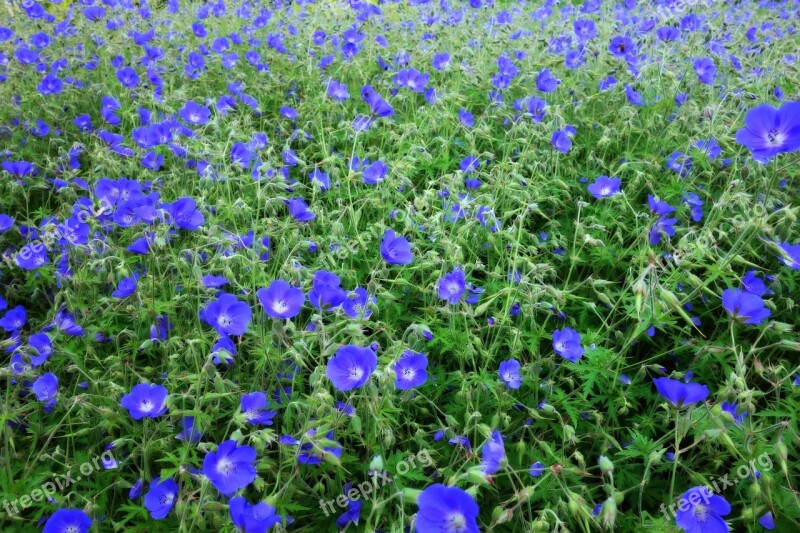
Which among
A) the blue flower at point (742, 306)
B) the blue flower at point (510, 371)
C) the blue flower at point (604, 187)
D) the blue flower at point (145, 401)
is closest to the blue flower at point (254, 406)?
the blue flower at point (145, 401)

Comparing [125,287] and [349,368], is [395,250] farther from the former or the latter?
[125,287]

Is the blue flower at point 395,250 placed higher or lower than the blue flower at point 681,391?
higher

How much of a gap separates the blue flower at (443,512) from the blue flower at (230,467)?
0.57m

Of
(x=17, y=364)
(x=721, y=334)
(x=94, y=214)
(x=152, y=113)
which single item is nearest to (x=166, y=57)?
(x=152, y=113)

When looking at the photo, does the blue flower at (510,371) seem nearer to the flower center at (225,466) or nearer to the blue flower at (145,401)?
the flower center at (225,466)

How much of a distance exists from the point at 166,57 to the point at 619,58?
349cm

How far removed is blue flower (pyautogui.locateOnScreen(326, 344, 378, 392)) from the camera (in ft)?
5.76

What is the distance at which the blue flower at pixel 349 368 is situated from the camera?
176 centimetres

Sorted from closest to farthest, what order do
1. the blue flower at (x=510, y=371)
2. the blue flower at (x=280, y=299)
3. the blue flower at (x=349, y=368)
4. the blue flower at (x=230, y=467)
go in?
the blue flower at (x=230, y=467), the blue flower at (x=349, y=368), the blue flower at (x=280, y=299), the blue flower at (x=510, y=371)

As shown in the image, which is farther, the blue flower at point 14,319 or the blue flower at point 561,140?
the blue flower at point 561,140

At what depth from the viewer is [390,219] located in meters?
3.09

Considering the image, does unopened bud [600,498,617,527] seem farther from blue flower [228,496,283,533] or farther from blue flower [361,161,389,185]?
blue flower [361,161,389,185]

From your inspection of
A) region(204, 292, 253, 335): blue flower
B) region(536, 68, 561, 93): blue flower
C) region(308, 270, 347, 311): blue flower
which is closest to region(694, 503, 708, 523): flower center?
region(308, 270, 347, 311): blue flower

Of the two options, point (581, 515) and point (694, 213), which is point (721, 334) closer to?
point (694, 213)
